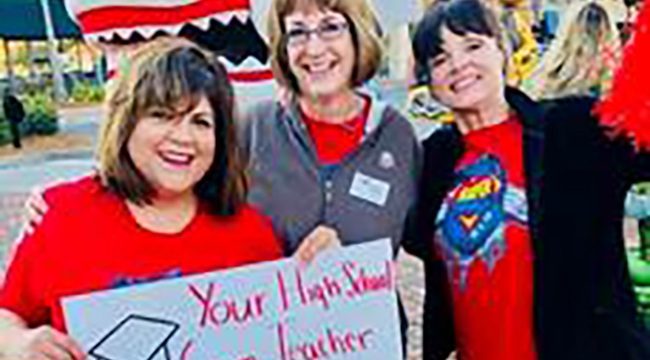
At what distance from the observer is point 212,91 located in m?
2.33

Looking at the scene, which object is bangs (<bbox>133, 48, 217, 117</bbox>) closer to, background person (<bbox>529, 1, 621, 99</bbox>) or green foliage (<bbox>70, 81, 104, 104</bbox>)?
background person (<bbox>529, 1, 621, 99</bbox>)

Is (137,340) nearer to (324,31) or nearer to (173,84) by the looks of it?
(173,84)

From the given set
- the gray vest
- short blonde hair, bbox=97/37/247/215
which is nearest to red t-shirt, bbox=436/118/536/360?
the gray vest

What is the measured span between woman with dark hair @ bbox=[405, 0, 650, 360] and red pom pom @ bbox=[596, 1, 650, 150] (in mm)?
134

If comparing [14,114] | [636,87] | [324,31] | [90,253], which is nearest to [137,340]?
[90,253]

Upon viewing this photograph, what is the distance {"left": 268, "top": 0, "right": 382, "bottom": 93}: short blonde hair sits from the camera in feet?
8.57

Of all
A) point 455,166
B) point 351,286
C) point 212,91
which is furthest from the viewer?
point 455,166

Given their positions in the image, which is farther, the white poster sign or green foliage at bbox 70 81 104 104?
green foliage at bbox 70 81 104 104

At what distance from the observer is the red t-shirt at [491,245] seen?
258 cm

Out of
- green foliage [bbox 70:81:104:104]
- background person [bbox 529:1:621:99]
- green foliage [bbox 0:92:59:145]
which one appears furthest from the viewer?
green foliage [bbox 70:81:104:104]

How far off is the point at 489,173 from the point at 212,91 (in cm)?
67

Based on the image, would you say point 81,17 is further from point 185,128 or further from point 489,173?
point 489,173

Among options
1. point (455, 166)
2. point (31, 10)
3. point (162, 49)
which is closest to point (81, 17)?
point (162, 49)

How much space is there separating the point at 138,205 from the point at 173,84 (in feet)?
0.82
